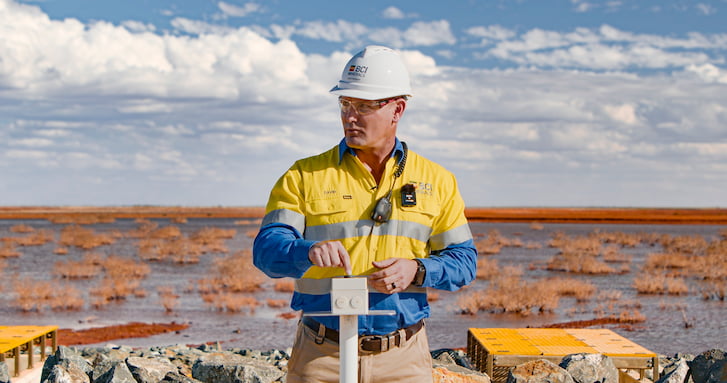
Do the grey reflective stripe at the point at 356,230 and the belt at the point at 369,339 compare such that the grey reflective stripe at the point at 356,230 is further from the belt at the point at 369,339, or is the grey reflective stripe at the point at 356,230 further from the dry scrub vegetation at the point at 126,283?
the dry scrub vegetation at the point at 126,283

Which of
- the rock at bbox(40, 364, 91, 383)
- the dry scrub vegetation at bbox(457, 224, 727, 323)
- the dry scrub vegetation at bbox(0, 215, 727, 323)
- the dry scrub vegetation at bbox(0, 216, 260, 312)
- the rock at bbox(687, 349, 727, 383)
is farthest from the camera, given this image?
the dry scrub vegetation at bbox(0, 216, 260, 312)

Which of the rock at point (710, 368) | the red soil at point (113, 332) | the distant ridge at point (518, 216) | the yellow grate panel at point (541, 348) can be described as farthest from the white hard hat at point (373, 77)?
the distant ridge at point (518, 216)

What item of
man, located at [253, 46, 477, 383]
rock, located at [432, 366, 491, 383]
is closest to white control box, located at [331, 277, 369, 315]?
man, located at [253, 46, 477, 383]

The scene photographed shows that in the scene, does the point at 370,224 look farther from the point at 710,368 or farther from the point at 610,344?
the point at 610,344

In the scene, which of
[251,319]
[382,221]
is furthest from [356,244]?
[251,319]

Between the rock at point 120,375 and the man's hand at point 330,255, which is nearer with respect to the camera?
the man's hand at point 330,255

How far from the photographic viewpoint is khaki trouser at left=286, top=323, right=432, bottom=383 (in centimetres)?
270

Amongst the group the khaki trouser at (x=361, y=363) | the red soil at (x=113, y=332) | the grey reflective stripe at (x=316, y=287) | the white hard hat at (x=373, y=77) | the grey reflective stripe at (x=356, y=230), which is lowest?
the red soil at (x=113, y=332)

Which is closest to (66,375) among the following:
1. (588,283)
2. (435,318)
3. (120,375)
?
(120,375)

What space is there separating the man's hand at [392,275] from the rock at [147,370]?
432 centimetres

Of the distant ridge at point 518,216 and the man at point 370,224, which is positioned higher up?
the man at point 370,224

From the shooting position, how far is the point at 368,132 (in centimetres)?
273

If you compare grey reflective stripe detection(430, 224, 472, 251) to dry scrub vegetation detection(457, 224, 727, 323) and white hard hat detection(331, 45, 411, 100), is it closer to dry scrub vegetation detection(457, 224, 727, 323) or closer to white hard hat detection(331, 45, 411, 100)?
white hard hat detection(331, 45, 411, 100)

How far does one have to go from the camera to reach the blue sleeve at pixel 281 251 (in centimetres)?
245
